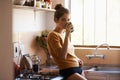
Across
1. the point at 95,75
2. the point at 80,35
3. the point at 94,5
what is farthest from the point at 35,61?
the point at 94,5

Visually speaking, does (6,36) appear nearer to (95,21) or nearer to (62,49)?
(62,49)

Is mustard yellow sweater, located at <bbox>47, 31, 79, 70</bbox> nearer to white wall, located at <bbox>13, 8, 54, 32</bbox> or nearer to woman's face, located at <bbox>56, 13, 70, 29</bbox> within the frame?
woman's face, located at <bbox>56, 13, 70, 29</bbox>

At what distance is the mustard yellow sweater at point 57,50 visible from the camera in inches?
61.8

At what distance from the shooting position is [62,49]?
1536 mm

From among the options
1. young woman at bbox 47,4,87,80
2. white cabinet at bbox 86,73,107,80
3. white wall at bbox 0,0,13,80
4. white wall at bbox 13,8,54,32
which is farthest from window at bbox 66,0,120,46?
white wall at bbox 0,0,13,80

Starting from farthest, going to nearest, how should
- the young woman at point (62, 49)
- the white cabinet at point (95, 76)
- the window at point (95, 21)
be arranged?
the window at point (95, 21)
the white cabinet at point (95, 76)
the young woman at point (62, 49)

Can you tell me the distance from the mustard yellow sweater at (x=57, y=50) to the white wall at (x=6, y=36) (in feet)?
1.76

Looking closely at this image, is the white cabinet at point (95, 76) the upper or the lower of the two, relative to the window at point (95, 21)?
lower

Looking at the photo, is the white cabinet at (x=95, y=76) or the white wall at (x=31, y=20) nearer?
the white wall at (x=31, y=20)

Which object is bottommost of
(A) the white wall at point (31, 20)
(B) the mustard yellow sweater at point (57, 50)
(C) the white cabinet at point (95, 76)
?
(C) the white cabinet at point (95, 76)

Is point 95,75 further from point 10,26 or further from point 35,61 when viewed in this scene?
point 10,26

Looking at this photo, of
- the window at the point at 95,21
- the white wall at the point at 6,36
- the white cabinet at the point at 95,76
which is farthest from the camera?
the window at the point at 95,21

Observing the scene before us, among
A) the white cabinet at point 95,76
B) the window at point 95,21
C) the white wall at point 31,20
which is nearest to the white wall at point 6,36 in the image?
the white wall at point 31,20

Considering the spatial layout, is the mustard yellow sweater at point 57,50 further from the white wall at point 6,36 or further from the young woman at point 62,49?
the white wall at point 6,36
